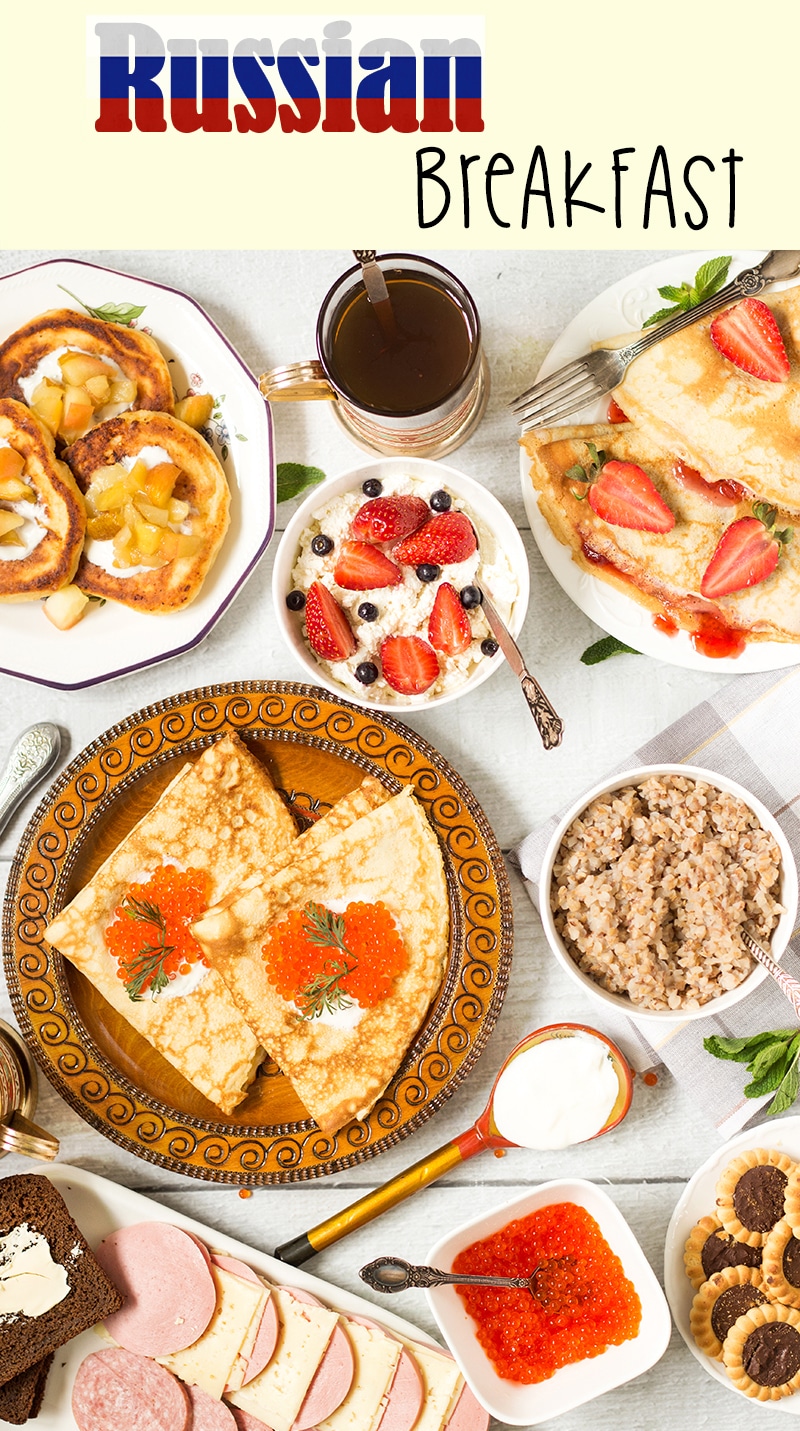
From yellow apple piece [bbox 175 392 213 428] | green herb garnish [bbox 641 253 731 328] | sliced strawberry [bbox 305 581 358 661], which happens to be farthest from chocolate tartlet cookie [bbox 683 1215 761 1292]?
yellow apple piece [bbox 175 392 213 428]

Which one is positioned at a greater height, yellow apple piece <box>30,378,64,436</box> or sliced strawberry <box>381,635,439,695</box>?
yellow apple piece <box>30,378,64,436</box>

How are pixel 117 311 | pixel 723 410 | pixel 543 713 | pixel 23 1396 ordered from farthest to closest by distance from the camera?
pixel 117 311 < pixel 23 1396 < pixel 723 410 < pixel 543 713

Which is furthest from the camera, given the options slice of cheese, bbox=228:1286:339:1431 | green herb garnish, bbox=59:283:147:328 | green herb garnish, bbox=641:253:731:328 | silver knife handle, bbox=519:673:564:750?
green herb garnish, bbox=59:283:147:328

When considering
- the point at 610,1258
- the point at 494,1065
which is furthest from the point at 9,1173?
the point at 610,1258

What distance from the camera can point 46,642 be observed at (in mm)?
3045

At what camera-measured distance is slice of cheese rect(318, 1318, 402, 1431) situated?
2.93 m

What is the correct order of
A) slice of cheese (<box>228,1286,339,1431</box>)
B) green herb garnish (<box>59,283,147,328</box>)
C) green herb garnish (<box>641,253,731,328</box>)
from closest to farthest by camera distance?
green herb garnish (<box>641,253,731,328</box>) < slice of cheese (<box>228,1286,339,1431</box>) < green herb garnish (<box>59,283,147,328</box>)

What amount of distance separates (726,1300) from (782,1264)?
0.18 meters

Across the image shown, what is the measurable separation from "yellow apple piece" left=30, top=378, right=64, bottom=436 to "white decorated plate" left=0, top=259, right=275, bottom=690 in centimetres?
22

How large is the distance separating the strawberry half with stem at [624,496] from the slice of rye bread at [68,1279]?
2500 millimetres

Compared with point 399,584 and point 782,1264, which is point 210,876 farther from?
point 782,1264

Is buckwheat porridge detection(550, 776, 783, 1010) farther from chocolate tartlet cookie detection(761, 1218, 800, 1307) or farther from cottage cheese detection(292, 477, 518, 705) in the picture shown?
chocolate tartlet cookie detection(761, 1218, 800, 1307)

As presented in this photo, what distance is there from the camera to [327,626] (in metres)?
2.78

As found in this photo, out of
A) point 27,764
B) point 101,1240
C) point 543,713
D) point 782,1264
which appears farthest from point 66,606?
point 782,1264
